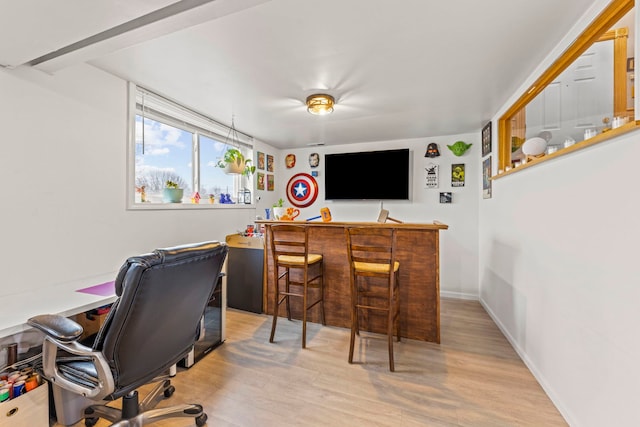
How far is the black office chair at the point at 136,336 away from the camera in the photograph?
1.09 metres

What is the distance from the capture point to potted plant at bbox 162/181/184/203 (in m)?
2.70

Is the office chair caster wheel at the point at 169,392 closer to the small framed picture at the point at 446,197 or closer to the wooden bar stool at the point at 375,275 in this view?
the wooden bar stool at the point at 375,275

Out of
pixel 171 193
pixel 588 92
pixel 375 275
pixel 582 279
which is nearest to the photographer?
pixel 582 279

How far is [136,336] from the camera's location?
45.7 inches

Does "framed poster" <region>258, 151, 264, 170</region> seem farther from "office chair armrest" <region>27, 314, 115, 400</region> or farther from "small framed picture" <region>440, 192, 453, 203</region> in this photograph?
"office chair armrest" <region>27, 314, 115, 400</region>

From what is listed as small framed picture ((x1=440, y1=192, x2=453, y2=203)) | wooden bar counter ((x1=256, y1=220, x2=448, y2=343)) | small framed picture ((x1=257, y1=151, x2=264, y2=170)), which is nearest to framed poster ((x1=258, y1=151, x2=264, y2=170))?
small framed picture ((x1=257, y1=151, x2=264, y2=170))

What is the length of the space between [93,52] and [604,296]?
3014mm

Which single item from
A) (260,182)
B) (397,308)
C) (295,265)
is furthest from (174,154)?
(397,308)

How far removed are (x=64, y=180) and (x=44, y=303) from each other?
899mm

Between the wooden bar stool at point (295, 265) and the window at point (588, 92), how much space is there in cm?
189

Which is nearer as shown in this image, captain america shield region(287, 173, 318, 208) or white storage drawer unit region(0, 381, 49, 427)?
white storage drawer unit region(0, 381, 49, 427)

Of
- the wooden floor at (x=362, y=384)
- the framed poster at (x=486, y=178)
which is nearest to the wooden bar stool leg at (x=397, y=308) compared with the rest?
the wooden floor at (x=362, y=384)

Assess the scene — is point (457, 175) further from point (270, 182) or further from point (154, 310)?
point (154, 310)

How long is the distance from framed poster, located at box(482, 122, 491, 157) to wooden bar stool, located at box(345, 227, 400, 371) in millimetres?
1864
